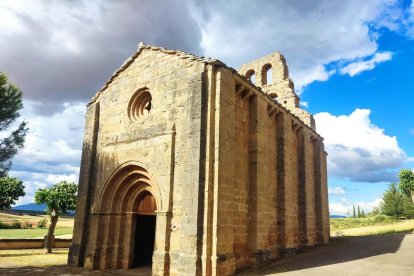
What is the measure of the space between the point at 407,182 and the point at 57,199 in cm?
4103

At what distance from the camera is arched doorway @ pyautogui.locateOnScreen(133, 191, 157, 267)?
11438 mm

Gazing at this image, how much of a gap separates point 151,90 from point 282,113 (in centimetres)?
564

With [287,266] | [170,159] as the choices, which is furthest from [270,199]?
[170,159]

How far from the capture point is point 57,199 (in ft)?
59.8

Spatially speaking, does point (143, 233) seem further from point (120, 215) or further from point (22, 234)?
point (22, 234)

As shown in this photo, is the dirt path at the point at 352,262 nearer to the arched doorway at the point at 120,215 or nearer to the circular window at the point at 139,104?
the arched doorway at the point at 120,215

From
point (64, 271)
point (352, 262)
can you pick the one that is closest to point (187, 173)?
point (64, 271)

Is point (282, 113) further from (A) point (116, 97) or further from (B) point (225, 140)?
(A) point (116, 97)

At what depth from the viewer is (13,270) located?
1073 centimetres

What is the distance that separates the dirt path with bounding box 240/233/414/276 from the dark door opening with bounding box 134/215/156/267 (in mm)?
5084

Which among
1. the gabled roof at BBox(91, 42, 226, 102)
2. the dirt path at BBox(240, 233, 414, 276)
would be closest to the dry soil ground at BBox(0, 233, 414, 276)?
the dirt path at BBox(240, 233, 414, 276)

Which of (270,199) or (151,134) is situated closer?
(151,134)

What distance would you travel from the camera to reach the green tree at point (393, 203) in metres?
34.9

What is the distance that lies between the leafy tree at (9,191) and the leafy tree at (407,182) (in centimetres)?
4237
